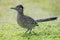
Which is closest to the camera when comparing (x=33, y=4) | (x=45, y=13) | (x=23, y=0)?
(x=45, y=13)

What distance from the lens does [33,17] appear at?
14789 millimetres

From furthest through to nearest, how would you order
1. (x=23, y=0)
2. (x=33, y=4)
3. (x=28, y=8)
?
(x=23, y=0) < (x=33, y=4) < (x=28, y=8)

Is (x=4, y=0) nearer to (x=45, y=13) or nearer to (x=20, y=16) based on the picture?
(x=45, y=13)

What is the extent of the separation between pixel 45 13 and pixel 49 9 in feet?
5.00

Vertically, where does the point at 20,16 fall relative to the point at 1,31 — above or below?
above

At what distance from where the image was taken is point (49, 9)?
57.3ft

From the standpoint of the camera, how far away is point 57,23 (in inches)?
475

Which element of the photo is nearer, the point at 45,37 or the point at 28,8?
the point at 45,37

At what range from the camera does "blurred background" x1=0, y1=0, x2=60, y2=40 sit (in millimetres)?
9828

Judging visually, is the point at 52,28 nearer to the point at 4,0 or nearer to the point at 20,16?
the point at 20,16

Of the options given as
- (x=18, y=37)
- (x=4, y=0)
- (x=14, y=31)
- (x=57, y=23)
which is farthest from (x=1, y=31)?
(x=4, y=0)

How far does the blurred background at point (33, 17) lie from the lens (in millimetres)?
9828

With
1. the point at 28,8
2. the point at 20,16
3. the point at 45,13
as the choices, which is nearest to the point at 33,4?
the point at 28,8

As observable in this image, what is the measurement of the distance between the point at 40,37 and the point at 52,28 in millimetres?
1520
